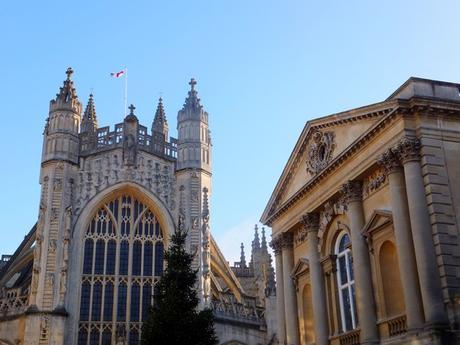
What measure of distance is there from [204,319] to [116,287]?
42.2ft

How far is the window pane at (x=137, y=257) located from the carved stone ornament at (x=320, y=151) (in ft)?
45.5

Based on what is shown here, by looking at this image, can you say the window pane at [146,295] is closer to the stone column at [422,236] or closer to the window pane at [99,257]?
the window pane at [99,257]

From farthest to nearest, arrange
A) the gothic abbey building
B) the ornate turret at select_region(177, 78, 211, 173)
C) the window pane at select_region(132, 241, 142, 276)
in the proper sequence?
the ornate turret at select_region(177, 78, 211, 173), the window pane at select_region(132, 241, 142, 276), the gothic abbey building

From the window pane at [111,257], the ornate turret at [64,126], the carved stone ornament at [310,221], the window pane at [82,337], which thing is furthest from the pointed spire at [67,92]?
the carved stone ornament at [310,221]

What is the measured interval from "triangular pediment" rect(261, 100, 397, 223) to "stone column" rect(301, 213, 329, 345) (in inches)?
67.4

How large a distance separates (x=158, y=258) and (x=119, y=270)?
2334mm

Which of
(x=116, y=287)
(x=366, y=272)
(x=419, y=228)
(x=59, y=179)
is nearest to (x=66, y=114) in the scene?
(x=59, y=179)

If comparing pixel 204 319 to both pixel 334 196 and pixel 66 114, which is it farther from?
pixel 66 114

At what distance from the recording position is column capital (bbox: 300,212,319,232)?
971 inches

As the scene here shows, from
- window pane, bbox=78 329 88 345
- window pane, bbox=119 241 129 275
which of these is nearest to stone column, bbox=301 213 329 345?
window pane, bbox=119 241 129 275

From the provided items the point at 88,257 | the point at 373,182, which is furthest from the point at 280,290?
the point at 88,257

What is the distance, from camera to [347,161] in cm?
2202

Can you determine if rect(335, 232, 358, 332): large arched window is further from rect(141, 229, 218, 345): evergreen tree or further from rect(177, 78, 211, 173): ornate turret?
rect(177, 78, 211, 173): ornate turret

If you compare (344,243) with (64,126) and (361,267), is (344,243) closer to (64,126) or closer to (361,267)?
(361,267)
